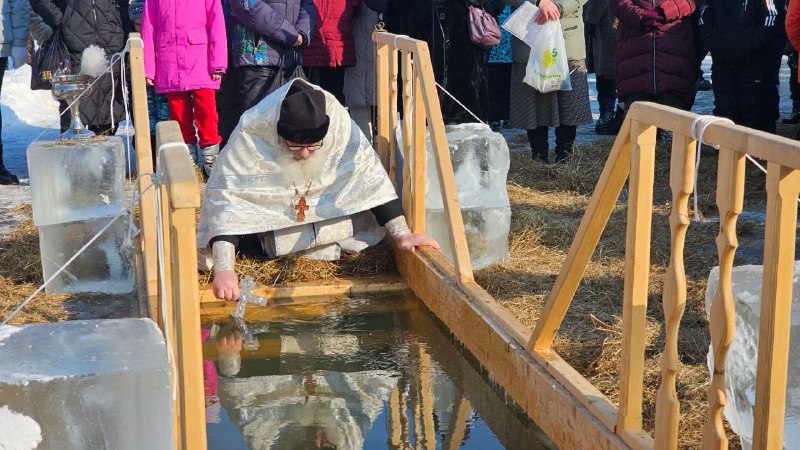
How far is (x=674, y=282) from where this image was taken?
295 cm

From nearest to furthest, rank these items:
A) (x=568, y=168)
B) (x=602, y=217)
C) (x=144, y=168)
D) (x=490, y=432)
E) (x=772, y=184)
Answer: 1. (x=772, y=184)
2. (x=602, y=217)
3. (x=490, y=432)
4. (x=144, y=168)
5. (x=568, y=168)

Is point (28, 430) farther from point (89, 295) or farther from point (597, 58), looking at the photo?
point (597, 58)

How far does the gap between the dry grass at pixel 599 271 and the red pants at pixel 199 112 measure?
2.09 meters

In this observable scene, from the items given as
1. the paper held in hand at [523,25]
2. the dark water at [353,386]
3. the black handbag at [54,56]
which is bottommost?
the dark water at [353,386]

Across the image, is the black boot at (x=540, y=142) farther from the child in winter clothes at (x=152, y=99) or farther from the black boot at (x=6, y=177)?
the black boot at (x=6, y=177)

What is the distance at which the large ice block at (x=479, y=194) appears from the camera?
5.83 m

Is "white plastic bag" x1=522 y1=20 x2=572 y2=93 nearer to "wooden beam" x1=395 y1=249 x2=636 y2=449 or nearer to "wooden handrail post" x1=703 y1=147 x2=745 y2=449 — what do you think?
"wooden beam" x1=395 y1=249 x2=636 y2=449

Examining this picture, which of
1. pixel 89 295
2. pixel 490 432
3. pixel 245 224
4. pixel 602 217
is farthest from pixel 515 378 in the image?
pixel 89 295

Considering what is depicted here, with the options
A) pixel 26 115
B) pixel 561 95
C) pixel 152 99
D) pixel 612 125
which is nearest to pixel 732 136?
pixel 561 95

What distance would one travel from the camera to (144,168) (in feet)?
17.5

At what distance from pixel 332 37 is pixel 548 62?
153 centimetres

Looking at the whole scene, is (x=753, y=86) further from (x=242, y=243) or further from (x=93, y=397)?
(x=93, y=397)

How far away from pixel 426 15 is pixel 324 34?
709 millimetres

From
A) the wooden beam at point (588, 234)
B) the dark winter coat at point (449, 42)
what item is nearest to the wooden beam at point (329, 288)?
the wooden beam at point (588, 234)
